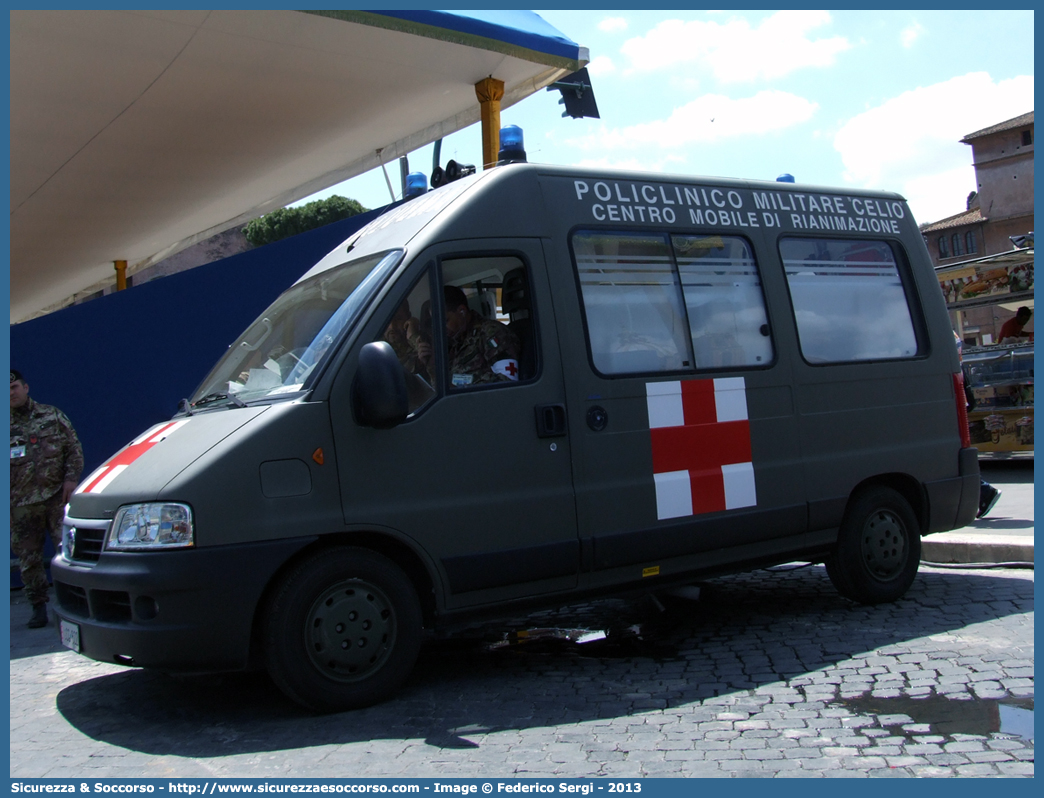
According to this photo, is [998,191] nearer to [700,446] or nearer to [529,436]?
[700,446]

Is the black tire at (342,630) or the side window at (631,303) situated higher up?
the side window at (631,303)

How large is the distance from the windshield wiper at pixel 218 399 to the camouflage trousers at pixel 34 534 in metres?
2.88

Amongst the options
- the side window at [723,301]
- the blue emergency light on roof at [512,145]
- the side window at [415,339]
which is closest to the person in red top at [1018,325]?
the side window at [723,301]

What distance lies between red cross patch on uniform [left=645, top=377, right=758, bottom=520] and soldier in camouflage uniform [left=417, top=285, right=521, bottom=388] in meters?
0.85

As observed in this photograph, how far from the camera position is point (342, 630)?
4.43 metres

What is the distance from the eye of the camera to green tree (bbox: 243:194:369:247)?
47.9m

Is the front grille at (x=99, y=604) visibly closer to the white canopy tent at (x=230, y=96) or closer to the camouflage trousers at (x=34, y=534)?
the camouflage trousers at (x=34, y=534)

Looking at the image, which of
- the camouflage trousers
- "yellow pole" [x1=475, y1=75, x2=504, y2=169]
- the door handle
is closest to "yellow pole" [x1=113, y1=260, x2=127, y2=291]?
"yellow pole" [x1=475, y1=75, x2=504, y2=169]

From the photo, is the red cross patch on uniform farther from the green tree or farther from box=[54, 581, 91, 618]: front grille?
the green tree

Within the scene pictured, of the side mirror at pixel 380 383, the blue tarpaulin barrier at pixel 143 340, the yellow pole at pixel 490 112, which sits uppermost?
the yellow pole at pixel 490 112

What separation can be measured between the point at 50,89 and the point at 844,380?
7780 millimetres

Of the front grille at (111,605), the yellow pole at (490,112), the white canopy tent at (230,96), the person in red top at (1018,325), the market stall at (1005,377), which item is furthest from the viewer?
the person in red top at (1018,325)

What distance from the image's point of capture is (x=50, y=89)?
919 centimetres

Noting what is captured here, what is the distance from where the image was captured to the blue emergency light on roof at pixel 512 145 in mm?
5555
